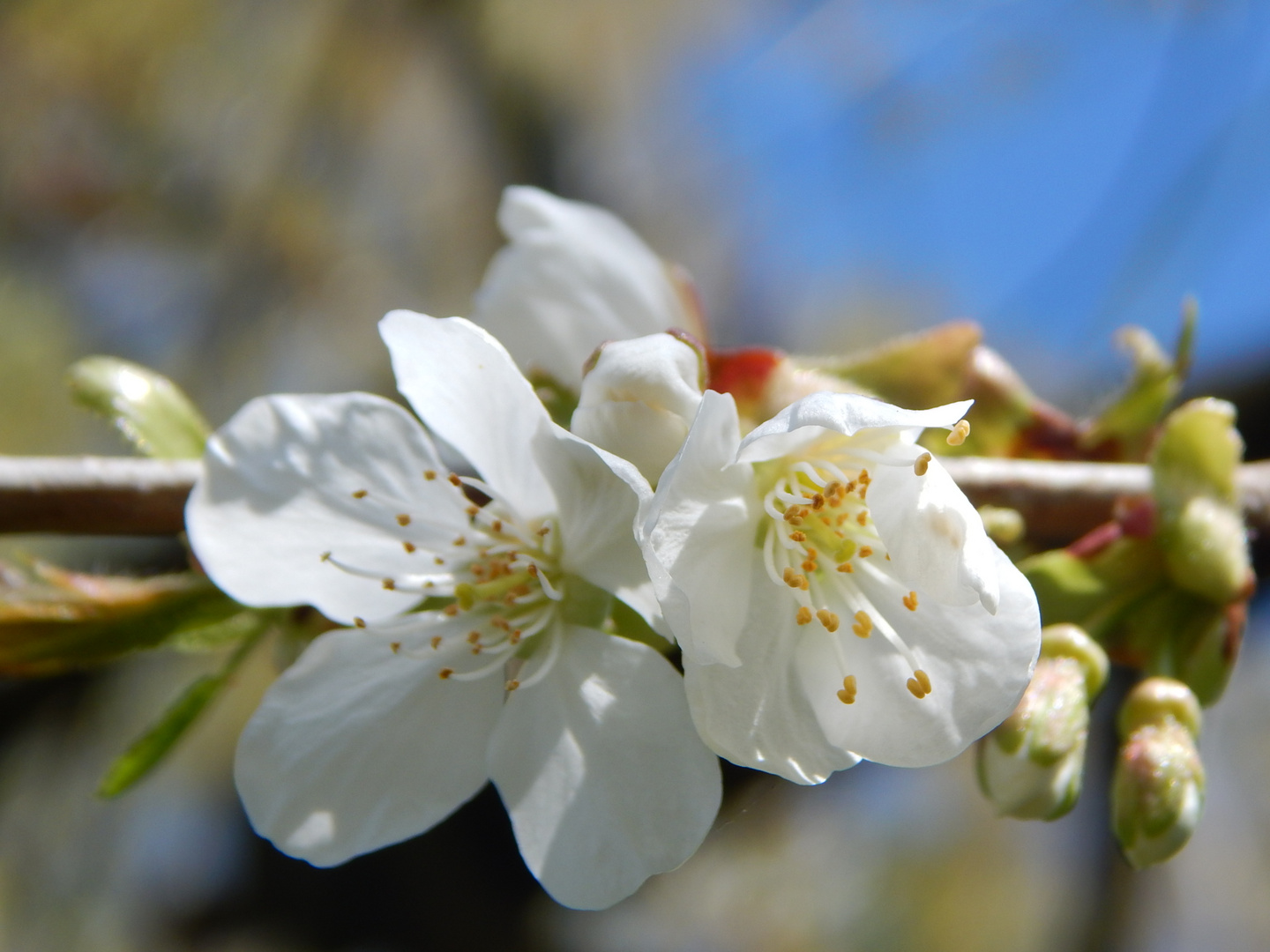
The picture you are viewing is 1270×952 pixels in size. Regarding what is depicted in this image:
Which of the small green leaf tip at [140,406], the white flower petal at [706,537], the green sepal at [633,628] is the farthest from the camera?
the small green leaf tip at [140,406]

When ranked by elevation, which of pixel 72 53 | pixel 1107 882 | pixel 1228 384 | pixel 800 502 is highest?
pixel 72 53

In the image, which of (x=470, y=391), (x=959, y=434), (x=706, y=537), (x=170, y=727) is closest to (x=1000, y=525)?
(x=959, y=434)

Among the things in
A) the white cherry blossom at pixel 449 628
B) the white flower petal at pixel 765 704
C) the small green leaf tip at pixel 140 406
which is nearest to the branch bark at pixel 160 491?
the small green leaf tip at pixel 140 406

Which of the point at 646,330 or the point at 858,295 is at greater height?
the point at 646,330

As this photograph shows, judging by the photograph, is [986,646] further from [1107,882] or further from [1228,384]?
[1107,882]

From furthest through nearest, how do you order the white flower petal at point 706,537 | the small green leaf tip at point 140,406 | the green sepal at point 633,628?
1. the small green leaf tip at point 140,406
2. the green sepal at point 633,628
3. the white flower petal at point 706,537

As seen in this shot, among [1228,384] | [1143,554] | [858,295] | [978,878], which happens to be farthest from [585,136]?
[978,878]

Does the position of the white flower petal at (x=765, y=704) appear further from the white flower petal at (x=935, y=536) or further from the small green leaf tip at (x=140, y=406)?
the small green leaf tip at (x=140, y=406)
